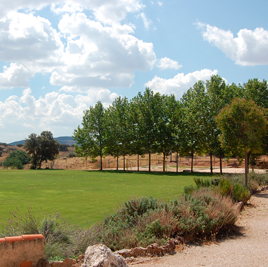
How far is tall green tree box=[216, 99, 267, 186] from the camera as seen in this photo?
18.6 m

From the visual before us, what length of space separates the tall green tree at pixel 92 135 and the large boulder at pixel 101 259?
1750 inches

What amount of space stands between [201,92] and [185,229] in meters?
31.8

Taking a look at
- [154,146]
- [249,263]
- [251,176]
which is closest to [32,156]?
[154,146]

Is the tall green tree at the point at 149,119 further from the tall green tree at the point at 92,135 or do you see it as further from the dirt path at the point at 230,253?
the dirt path at the point at 230,253

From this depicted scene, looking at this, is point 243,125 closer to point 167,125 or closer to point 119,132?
point 167,125

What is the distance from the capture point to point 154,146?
1745 inches

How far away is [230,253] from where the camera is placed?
7383mm

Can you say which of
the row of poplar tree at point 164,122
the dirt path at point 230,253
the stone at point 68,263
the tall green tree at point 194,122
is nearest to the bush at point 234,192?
the dirt path at point 230,253

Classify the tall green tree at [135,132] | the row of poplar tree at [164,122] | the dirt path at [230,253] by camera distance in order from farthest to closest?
the tall green tree at [135,132] < the row of poplar tree at [164,122] < the dirt path at [230,253]

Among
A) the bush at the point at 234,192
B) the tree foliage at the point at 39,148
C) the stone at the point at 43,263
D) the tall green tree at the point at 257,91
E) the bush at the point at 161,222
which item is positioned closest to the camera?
the stone at the point at 43,263

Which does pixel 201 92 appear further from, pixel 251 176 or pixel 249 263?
pixel 249 263

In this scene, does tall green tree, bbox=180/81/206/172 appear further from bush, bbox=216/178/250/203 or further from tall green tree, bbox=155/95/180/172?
bush, bbox=216/178/250/203

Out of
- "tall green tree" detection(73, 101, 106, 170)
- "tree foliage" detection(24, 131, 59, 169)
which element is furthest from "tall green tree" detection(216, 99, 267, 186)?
"tree foliage" detection(24, 131, 59, 169)

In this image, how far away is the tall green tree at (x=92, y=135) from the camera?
49625 mm
